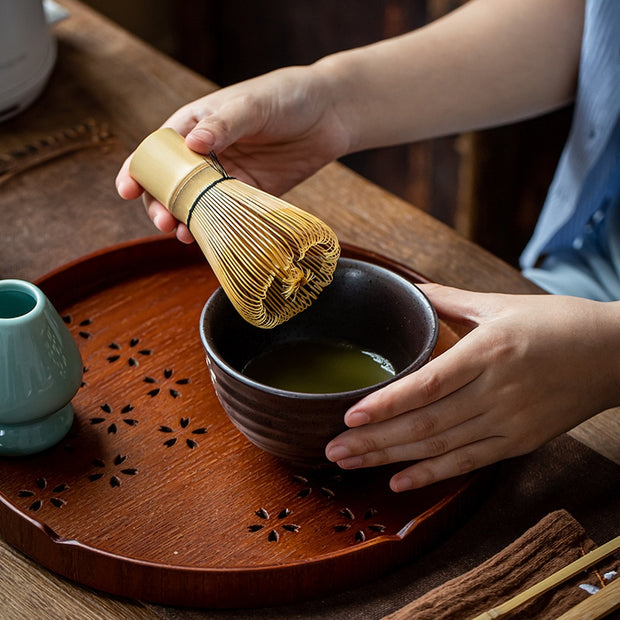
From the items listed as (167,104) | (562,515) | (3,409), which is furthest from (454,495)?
(167,104)

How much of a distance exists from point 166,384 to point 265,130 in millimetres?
251

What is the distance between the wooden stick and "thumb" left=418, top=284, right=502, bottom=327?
20 cm

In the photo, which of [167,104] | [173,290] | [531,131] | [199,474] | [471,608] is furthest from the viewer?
[531,131]

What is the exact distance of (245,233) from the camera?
579 millimetres

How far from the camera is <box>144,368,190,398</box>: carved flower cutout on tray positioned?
653 mm

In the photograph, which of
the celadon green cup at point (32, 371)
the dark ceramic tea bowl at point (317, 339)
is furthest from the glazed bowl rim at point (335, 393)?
the celadon green cup at point (32, 371)

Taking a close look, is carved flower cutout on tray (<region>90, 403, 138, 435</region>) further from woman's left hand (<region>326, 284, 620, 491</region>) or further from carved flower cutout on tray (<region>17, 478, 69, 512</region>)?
woman's left hand (<region>326, 284, 620, 491</region>)

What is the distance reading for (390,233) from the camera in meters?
0.85

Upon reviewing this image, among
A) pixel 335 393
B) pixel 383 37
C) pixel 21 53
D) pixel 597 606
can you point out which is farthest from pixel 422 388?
pixel 383 37

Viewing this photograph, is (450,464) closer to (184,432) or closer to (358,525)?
(358,525)

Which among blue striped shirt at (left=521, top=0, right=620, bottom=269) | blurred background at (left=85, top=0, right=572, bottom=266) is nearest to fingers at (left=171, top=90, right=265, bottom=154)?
blue striped shirt at (left=521, top=0, right=620, bottom=269)

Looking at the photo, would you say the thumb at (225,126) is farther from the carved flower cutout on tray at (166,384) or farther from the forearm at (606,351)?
the forearm at (606,351)

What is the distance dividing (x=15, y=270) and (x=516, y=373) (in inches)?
19.6

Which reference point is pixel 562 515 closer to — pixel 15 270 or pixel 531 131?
pixel 15 270
